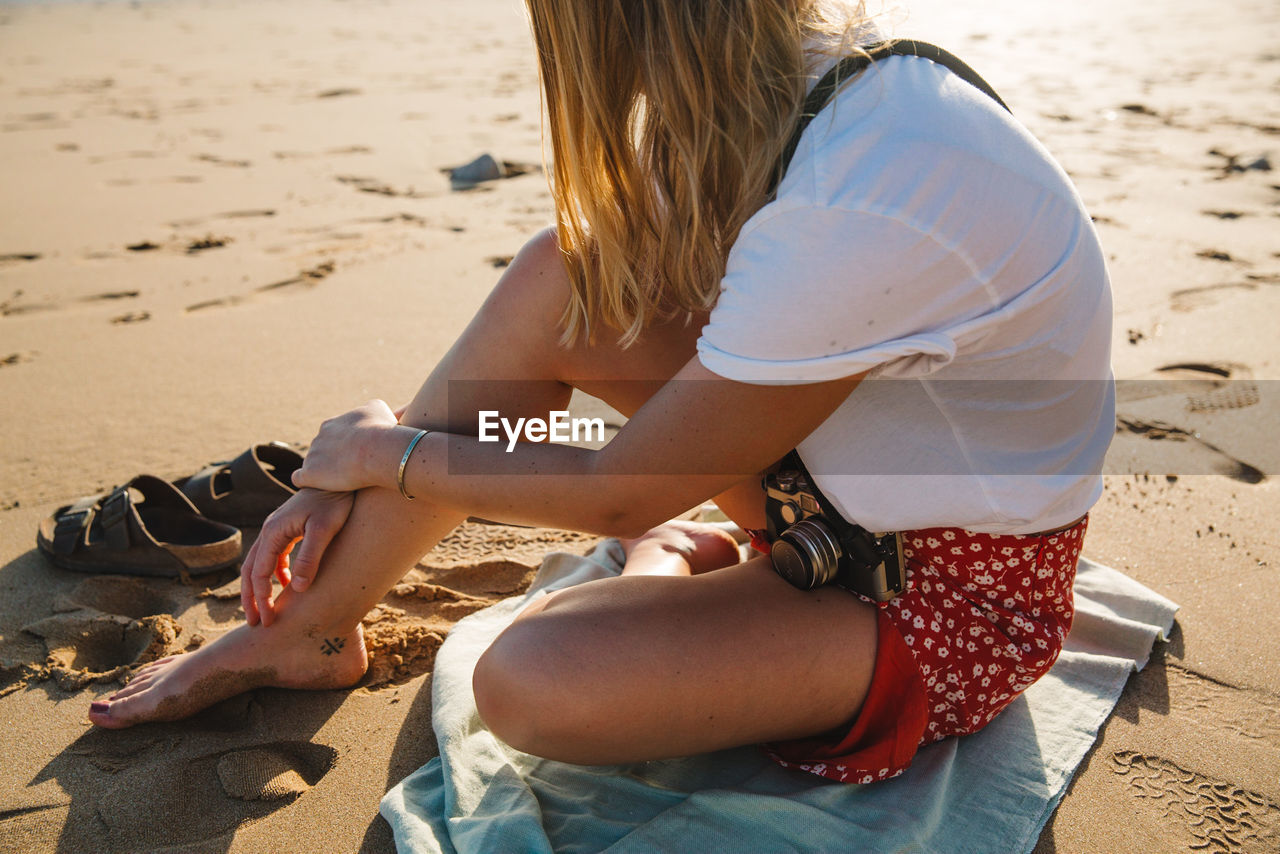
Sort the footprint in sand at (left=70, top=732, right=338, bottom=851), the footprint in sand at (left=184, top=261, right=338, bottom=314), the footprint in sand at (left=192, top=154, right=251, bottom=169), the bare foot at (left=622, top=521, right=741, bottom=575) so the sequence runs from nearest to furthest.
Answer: the footprint in sand at (left=70, top=732, right=338, bottom=851), the bare foot at (left=622, top=521, right=741, bottom=575), the footprint in sand at (left=184, top=261, right=338, bottom=314), the footprint in sand at (left=192, top=154, right=251, bottom=169)

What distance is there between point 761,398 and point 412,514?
70cm

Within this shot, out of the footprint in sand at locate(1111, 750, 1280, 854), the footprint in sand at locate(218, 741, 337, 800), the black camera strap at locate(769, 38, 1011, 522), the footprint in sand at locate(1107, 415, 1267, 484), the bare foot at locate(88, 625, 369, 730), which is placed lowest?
the footprint in sand at locate(1111, 750, 1280, 854)

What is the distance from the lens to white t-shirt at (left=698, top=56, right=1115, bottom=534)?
43.3 inches

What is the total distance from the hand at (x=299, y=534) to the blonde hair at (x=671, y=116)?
620 millimetres

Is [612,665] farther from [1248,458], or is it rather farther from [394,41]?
[394,41]

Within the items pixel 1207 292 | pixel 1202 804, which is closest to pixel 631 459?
pixel 1202 804

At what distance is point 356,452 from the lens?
5.12ft

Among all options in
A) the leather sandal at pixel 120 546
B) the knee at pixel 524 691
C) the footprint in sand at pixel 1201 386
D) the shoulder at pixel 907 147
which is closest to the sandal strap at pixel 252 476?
the leather sandal at pixel 120 546

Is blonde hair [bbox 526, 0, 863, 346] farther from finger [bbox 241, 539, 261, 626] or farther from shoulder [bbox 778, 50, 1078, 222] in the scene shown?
finger [bbox 241, 539, 261, 626]

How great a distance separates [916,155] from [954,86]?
0.48 feet

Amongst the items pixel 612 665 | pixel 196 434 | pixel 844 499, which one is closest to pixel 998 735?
pixel 844 499

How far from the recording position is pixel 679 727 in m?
1.36

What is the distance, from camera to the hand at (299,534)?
1.62 metres

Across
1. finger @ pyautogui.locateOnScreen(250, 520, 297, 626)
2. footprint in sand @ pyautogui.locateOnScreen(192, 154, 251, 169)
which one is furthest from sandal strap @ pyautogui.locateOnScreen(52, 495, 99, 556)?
footprint in sand @ pyautogui.locateOnScreen(192, 154, 251, 169)
